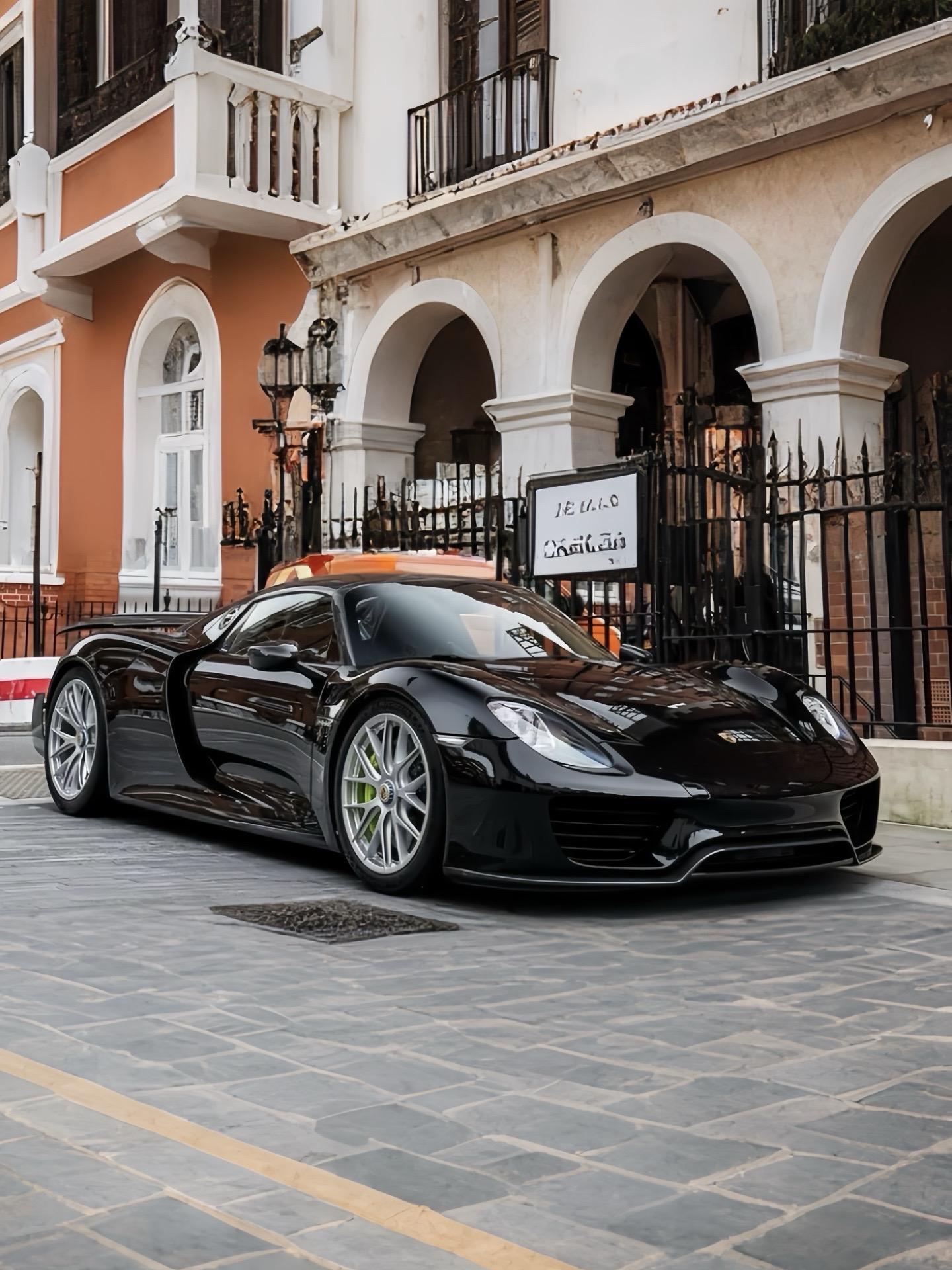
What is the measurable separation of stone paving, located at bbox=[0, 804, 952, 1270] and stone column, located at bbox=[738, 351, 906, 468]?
5.86 metres

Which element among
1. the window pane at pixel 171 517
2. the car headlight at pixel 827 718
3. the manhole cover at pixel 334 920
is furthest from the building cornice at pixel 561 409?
the manhole cover at pixel 334 920

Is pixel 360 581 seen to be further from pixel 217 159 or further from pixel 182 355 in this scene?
pixel 182 355

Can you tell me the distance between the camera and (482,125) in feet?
46.7

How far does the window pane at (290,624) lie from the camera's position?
22.4 feet

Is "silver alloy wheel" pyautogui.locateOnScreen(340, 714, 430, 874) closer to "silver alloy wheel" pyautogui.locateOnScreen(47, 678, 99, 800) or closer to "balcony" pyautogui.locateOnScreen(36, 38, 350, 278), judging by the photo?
"silver alloy wheel" pyautogui.locateOnScreen(47, 678, 99, 800)

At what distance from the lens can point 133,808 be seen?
8.53 metres

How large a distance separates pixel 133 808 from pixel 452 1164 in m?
5.85

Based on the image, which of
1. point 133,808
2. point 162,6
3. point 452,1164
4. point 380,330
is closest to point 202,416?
point 380,330

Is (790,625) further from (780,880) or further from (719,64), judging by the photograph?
(719,64)

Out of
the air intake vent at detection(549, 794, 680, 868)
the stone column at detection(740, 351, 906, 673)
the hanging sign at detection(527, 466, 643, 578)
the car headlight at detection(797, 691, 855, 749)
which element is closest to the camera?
the air intake vent at detection(549, 794, 680, 868)

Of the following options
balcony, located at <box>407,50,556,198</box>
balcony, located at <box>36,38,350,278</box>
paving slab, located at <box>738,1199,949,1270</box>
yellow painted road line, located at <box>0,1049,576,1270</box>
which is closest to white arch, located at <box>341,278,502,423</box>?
balcony, located at <box>407,50,556,198</box>

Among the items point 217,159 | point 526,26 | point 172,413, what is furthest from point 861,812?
point 172,413

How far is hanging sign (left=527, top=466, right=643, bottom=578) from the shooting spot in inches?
369

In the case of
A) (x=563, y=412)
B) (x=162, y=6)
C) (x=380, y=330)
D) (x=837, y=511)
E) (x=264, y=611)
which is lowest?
(x=264, y=611)
